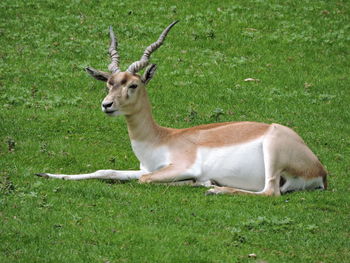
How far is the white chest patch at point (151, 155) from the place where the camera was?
34.4 ft

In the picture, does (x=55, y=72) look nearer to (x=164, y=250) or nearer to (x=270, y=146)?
(x=270, y=146)

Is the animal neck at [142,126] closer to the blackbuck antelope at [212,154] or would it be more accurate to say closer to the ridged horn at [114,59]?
the blackbuck antelope at [212,154]

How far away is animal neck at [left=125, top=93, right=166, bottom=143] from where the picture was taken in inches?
416

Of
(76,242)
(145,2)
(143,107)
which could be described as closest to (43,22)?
(145,2)

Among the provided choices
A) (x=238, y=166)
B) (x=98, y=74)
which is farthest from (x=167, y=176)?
(x=98, y=74)

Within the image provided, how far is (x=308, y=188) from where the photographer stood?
409 inches

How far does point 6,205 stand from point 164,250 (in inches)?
80.5

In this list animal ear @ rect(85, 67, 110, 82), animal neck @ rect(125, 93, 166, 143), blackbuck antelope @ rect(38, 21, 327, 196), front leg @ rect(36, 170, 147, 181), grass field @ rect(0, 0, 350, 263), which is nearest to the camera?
grass field @ rect(0, 0, 350, 263)

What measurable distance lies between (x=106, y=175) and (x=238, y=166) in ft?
5.84

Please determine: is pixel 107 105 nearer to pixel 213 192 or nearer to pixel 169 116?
pixel 213 192

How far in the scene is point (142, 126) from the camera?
10.6 meters

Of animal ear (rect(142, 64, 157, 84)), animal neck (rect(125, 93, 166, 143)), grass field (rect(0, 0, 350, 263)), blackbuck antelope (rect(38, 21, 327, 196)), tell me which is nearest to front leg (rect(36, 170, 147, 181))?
blackbuck antelope (rect(38, 21, 327, 196))

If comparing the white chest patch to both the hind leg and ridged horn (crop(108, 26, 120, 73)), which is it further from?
ridged horn (crop(108, 26, 120, 73))

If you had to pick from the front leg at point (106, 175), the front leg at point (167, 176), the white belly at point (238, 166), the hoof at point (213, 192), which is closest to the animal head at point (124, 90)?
the front leg at point (106, 175)
